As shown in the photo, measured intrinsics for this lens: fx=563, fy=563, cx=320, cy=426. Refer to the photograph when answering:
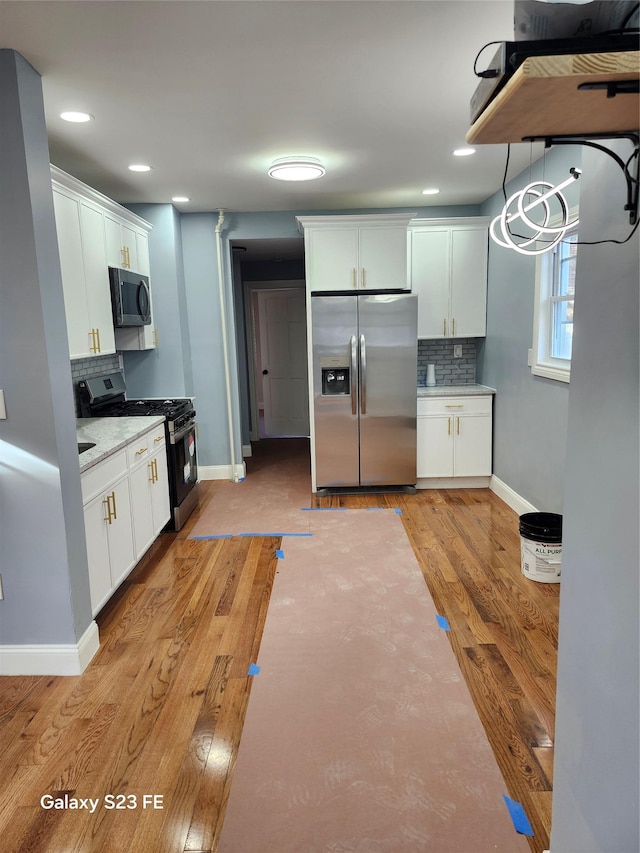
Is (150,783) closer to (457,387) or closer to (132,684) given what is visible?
(132,684)

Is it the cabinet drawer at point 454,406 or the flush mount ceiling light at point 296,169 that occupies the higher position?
the flush mount ceiling light at point 296,169

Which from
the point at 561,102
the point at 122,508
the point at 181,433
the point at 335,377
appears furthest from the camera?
the point at 335,377

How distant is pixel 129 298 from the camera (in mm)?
3990

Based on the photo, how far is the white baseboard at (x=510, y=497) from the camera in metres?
4.27

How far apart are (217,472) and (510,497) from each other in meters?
2.72

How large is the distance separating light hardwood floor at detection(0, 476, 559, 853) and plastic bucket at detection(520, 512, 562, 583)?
0.07 m

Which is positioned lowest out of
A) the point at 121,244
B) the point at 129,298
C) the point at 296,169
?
the point at 129,298

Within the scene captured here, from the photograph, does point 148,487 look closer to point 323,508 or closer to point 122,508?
point 122,508

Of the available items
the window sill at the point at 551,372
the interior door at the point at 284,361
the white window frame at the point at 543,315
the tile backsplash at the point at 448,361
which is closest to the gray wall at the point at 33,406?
the window sill at the point at 551,372

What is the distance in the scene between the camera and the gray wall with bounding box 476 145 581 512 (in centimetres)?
365

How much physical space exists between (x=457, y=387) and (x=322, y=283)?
1580 mm

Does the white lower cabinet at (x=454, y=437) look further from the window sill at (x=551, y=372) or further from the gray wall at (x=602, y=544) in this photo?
the gray wall at (x=602, y=544)

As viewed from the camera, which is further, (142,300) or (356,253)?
(356,253)

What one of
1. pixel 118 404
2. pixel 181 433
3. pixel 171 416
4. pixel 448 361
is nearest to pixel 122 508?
pixel 171 416
